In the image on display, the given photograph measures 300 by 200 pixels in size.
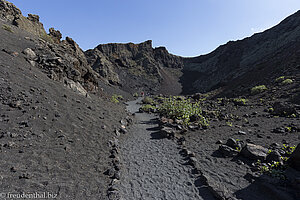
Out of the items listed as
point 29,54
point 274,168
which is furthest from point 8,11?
point 274,168

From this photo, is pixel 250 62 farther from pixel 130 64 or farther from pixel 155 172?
pixel 155 172

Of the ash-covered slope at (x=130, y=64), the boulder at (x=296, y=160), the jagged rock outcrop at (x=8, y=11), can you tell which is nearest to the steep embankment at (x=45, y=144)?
the boulder at (x=296, y=160)

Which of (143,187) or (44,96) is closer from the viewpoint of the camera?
(143,187)

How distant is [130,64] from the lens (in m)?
66.7

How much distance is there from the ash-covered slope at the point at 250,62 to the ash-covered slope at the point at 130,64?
17.4m

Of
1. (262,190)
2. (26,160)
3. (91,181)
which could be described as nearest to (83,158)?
(91,181)

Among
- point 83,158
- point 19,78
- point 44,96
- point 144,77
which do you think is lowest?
point 83,158

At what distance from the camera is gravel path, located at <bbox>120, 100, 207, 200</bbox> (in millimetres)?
4246

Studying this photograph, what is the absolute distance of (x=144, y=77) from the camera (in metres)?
62.4

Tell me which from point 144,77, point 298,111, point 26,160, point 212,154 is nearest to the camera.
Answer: point 26,160

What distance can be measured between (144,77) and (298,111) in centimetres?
5528

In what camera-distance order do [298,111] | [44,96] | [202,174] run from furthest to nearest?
[298,111] → [44,96] → [202,174]

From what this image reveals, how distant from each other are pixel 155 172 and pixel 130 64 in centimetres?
6571

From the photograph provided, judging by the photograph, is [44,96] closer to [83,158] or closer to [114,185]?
[83,158]
